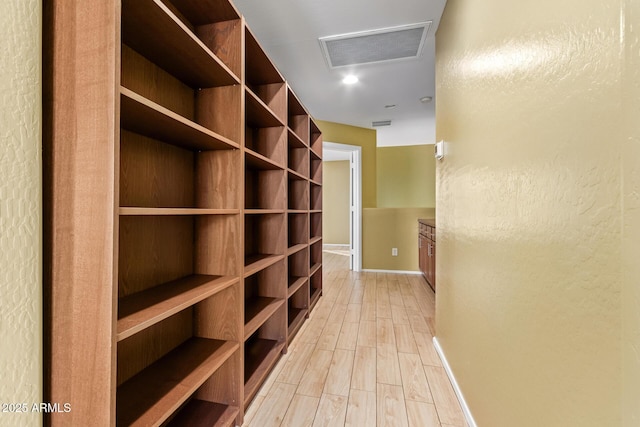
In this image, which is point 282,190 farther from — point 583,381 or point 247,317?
point 583,381

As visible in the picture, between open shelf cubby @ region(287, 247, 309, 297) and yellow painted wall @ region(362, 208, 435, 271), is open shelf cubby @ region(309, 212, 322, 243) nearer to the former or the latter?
open shelf cubby @ region(287, 247, 309, 297)

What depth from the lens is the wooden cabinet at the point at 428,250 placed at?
320 centimetres

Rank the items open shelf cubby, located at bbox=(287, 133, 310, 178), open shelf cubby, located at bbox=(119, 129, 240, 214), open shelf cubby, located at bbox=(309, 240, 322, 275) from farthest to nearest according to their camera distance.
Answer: open shelf cubby, located at bbox=(309, 240, 322, 275), open shelf cubby, located at bbox=(287, 133, 310, 178), open shelf cubby, located at bbox=(119, 129, 240, 214)

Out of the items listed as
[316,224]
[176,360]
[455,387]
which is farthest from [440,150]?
[176,360]

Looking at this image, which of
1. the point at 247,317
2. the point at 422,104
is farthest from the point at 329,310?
the point at 422,104

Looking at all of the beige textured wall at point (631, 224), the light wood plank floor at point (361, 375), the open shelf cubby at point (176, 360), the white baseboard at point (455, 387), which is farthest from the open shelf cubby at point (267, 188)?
the beige textured wall at point (631, 224)

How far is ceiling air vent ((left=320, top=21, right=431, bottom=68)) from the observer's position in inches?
81.7

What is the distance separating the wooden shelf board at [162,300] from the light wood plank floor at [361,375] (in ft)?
2.38

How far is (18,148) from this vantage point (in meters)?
0.66

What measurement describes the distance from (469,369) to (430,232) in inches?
85.3

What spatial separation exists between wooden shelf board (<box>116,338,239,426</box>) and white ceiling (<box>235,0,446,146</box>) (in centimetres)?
206

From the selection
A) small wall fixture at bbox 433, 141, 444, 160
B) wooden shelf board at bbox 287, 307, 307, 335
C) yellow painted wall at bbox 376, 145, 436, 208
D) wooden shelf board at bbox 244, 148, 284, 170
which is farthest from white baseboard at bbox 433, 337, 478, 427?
yellow painted wall at bbox 376, 145, 436, 208

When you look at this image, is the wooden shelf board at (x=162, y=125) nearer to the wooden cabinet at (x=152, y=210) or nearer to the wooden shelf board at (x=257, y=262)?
the wooden cabinet at (x=152, y=210)

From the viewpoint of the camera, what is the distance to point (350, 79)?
113 inches
